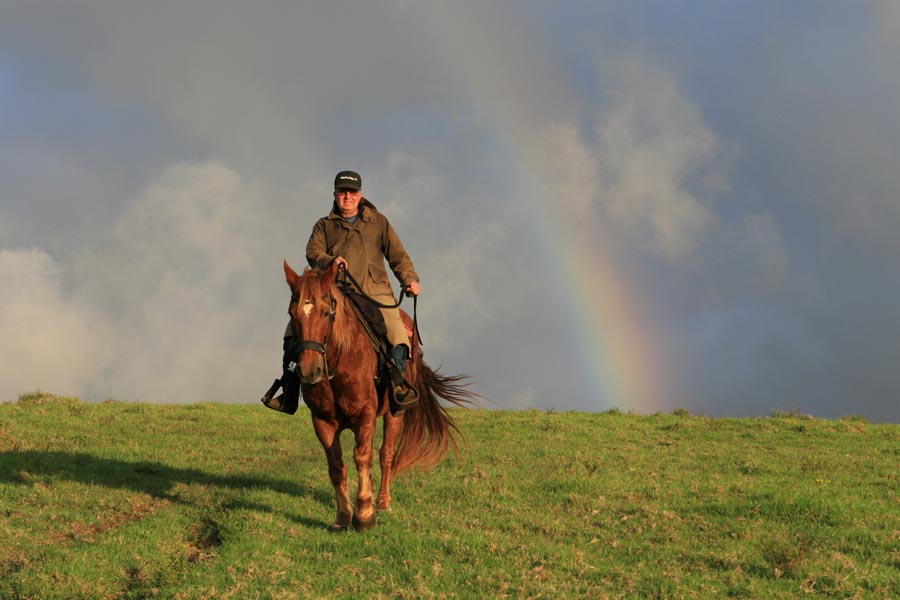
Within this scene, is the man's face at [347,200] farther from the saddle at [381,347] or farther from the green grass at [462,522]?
the green grass at [462,522]

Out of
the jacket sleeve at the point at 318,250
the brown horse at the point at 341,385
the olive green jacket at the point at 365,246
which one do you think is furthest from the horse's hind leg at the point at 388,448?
the jacket sleeve at the point at 318,250

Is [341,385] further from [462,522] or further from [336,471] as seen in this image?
[462,522]

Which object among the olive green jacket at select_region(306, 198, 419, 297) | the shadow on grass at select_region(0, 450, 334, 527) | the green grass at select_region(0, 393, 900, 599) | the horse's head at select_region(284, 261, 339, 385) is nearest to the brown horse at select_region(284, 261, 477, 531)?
the horse's head at select_region(284, 261, 339, 385)

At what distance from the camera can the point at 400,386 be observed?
10.2m

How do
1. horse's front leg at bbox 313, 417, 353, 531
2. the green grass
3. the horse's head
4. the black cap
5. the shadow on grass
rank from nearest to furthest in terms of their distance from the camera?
the green grass, the horse's head, horse's front leg at bbox 313, 417, 353, 531, the black cap, the shadow on grass

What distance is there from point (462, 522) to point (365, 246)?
3707mm

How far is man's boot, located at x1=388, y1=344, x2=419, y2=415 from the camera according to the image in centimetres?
982

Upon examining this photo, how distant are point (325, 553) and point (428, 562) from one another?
114 cm

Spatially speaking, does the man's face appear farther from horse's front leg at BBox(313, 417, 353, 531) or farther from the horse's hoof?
the horse's hoof

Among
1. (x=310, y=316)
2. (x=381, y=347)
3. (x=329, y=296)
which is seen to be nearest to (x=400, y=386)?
(x=381, y=347)

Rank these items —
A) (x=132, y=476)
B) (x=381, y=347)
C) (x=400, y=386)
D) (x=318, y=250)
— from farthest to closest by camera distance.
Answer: (x=132, y=476) < (x=400, y=386) < (x=318, y=250) < (x=381, y=347)

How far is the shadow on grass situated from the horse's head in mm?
3003

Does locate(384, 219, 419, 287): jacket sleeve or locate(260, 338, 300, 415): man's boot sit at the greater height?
locate(384, 219, 419, 287): jacket sleeve

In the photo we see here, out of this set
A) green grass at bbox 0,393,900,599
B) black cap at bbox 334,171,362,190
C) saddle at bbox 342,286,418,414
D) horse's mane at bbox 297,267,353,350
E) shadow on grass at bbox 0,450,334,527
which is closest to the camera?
green grass at bbox 0,393,900,599
